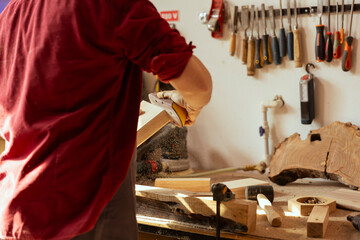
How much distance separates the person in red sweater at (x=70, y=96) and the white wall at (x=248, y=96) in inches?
69.2

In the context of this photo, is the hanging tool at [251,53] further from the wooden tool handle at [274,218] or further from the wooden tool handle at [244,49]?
the wooden tool handle at [274,218]

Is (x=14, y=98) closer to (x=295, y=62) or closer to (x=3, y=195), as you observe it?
(x=3, y=195)

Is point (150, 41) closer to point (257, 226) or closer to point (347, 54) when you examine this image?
point (257, 226)

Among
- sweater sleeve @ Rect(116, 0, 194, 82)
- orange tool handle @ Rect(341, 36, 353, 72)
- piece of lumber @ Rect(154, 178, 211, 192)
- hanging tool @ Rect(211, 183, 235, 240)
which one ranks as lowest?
piece of lumber @ Rect(154, 178, 211, 192)

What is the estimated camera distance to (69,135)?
1.04 metres

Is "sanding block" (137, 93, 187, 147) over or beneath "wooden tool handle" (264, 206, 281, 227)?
over

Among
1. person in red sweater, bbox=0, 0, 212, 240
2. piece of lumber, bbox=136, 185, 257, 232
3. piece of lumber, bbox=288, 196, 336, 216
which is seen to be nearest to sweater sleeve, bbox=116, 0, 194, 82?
person in red sweater, bbox=0, 0, 212, 240

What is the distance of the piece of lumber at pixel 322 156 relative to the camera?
2.30 meters

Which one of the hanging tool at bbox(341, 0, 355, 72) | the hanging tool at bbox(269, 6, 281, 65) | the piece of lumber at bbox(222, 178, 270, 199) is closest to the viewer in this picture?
the piece of lumber at bbox(222, 178, 270, 199)

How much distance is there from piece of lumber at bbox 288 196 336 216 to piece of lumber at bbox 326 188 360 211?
7 centimetres

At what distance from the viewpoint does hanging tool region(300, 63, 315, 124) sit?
264 centimetres

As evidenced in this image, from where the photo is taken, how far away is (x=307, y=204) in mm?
1830

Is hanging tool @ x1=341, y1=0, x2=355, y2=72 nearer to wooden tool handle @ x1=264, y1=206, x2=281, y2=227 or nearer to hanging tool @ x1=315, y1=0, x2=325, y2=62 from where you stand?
hanging tool @ x1=315, y1=0, x2=325, y2=62

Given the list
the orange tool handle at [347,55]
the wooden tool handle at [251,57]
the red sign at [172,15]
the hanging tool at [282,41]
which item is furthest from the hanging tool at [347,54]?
the red sign at [172,15]
